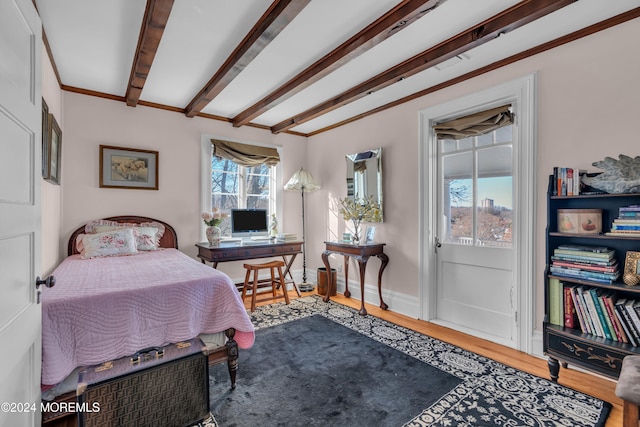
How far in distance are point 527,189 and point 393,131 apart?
1652 millimetres

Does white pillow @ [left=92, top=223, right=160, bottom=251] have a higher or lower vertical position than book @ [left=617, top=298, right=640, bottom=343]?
higher

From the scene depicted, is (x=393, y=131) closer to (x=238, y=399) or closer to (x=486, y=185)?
(x=486, y=185)

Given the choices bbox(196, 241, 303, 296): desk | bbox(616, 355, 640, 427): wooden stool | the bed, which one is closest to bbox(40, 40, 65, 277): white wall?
the bed

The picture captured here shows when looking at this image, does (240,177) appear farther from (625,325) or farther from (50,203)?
(625,325)

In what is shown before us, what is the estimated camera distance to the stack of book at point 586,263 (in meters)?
2.05

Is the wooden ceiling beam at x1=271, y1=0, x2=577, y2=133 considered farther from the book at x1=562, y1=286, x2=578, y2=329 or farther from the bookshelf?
the book at x1=562, y1=286, x2=578, y2=329

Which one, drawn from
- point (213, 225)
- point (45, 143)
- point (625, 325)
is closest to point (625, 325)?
point (625, 325)

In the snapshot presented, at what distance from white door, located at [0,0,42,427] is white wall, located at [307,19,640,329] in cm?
317

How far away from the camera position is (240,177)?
4660 mm

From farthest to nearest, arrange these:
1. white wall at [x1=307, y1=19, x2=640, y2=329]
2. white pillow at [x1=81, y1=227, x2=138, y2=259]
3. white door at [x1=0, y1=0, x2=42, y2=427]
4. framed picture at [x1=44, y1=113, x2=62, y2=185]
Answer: white pillow at [x1=81, y1=227, x2=138, y2=259]
framed picture at [x1=44, y1=113, x2=62, y2=185]
white wall at [x1=307, y1=19, x2=640, y2=329]
white door at [x1=0, y1=0, x2=42, y2=427]

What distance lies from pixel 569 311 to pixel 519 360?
1.96ft

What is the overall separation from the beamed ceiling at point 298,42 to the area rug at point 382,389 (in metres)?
2.45

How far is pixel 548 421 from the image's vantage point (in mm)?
1785

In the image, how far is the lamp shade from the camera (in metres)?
4.65
